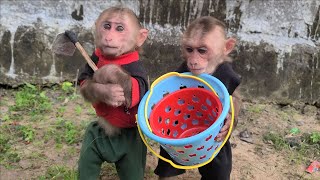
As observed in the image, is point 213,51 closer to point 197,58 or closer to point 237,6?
point 197,58

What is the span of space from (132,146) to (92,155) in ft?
0.84

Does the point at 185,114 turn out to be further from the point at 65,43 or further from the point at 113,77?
the point at 65,43

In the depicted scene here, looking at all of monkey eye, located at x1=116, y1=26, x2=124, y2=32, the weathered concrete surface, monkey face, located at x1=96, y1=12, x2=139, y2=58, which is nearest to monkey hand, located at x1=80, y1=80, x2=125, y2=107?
monkey face, located at x1=96, y1=12, x2=139, y2=58

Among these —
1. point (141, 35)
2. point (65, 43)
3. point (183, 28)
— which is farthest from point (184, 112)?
point (183, 28)

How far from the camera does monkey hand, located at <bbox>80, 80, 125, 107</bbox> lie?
2641 millimetres

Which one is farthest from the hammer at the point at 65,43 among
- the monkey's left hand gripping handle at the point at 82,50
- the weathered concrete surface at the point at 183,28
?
the weathered concrete surface at the point at 183,28

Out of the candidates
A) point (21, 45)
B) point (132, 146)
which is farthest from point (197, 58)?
point (21, 45)

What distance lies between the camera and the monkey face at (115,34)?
110 inches

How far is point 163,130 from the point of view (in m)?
2.99

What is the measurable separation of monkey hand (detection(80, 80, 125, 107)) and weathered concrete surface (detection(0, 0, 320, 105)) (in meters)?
1.97

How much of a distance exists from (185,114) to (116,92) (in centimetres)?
64

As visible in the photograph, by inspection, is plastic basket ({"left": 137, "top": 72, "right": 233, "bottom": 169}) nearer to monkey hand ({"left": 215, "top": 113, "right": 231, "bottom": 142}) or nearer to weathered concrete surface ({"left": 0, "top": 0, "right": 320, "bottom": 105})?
monkey hand ({"left": 215, "top": 113, "right": 231, "bottom": 142})

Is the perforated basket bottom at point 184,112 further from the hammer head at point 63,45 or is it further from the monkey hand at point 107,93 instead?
the hammer head at point 63,45

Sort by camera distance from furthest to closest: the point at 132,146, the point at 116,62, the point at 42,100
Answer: the point at 42,100
the point at 132,146
the point at 116,62
